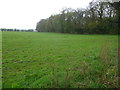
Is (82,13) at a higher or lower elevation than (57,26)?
higher

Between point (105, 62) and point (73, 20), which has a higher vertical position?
point (73, 20)

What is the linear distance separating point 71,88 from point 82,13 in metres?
51.4

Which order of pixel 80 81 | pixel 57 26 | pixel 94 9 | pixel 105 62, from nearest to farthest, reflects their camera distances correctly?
pixel 80 81 < pixel 105 62 < pixel 94 9 < pixel 57 26

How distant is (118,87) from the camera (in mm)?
2816

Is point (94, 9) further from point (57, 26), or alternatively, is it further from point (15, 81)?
point (57, 26)

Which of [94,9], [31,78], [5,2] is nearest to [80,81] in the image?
[31,78]

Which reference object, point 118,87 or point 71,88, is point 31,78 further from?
point 118,87

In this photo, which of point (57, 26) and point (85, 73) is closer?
point (85, 73)

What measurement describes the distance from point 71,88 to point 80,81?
0.59m

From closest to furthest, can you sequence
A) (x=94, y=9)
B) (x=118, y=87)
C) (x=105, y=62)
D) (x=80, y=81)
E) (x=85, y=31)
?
(x=118, y=87), (x=80, y=81), (x=105, y=62), (x=94, y=9), (x=85, y=31)

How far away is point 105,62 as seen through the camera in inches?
158

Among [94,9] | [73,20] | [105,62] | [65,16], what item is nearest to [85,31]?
[73,20]

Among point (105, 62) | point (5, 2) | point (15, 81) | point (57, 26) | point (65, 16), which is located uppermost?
point (65, 16)

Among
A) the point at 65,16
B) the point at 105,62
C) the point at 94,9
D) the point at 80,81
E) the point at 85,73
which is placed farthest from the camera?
the point at 65,16
